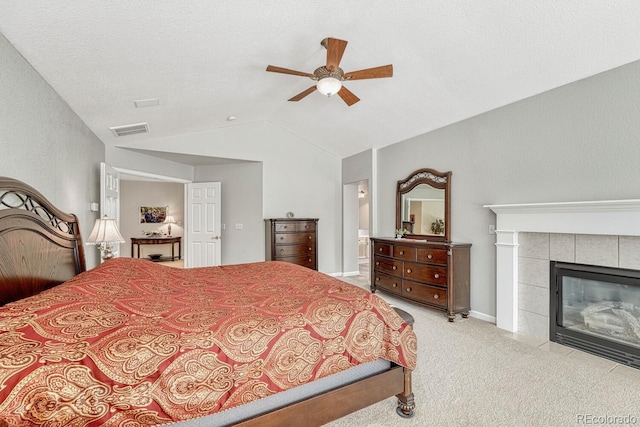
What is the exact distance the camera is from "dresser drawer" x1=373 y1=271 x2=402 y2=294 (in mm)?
4438

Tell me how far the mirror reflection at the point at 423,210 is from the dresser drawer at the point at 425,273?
62cm

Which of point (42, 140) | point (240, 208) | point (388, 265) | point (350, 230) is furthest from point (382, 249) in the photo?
point (42, 140)

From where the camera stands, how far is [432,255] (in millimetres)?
3904

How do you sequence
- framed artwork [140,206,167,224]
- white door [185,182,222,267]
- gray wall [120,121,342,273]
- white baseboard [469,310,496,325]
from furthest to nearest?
1. framed artwork [140,206,167,224]
2. white door [185,182,222,267]
3. gray wall [120,121,342,273]
4. white baseboard [469,310,496,325]

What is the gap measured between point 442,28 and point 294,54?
147 centimetres

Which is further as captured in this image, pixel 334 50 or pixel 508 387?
pixel 334 50

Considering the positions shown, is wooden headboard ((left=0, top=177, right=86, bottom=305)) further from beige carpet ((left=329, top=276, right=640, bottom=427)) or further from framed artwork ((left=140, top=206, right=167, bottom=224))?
framed artwork ((left=140, top=206, right=167, bottom=224))

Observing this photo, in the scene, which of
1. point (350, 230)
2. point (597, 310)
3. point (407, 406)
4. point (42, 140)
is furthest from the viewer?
point (350, 230)

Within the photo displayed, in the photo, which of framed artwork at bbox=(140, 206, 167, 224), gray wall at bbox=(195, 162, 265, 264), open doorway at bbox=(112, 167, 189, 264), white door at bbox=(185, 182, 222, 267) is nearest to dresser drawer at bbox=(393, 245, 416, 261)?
gray wall at bbox=(195, 162, 265, 264)

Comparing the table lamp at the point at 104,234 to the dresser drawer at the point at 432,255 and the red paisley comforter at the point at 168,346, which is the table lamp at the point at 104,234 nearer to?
the red paisley comforter at the point at 168,346

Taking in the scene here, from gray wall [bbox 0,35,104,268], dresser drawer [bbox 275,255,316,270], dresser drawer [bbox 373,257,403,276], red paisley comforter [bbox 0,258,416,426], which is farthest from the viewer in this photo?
dresser drawer [bbox 275,255,316,270]

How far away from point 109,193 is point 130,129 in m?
0.95

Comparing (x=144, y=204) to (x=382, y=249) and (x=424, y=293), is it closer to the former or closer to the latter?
(x=382, y=249)

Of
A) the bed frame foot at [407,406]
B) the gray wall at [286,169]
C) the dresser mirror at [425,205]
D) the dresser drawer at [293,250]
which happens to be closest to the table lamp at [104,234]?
the gray wall at [286,169]
